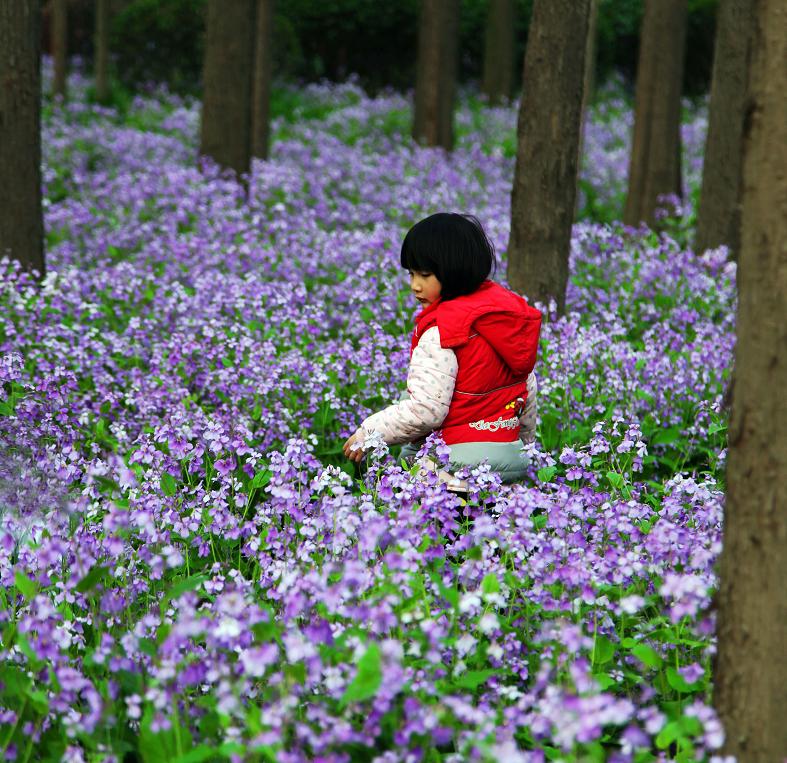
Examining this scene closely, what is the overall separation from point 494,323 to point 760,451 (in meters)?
1.82

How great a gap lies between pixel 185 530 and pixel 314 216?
8123 millimetres

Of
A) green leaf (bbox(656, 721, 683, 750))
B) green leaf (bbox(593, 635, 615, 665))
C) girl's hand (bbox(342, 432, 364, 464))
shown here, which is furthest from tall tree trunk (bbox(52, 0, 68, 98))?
green leaf (bbox(656, 721, 683, 750))

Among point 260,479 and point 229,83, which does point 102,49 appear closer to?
point 229,83

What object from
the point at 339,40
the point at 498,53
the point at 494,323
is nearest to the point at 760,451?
the point at 494,323

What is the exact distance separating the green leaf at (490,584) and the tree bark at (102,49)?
1740cm

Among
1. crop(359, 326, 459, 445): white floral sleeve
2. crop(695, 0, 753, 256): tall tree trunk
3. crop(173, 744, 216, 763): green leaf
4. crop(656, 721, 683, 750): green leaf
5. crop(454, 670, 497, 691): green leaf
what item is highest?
crop(695, 0, 753, 256): tall tree trunk

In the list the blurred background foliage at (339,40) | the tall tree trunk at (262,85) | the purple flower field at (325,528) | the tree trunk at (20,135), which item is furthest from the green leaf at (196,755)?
the blurred background foliage at (339,40)

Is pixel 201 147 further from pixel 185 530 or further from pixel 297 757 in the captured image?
pixel 297 757

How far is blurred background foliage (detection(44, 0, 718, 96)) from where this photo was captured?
22.6 m

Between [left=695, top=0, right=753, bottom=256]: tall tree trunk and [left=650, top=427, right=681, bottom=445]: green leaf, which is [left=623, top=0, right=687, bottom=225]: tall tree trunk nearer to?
[left=695, top=0, right=753, bottom=256]: tall tree trunk

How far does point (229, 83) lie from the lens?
11.9m

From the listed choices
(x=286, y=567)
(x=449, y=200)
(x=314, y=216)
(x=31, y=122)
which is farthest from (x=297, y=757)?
(x=449, y=200)

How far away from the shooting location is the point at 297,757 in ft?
8.21

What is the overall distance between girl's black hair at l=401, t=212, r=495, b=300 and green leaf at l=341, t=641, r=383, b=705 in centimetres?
211
